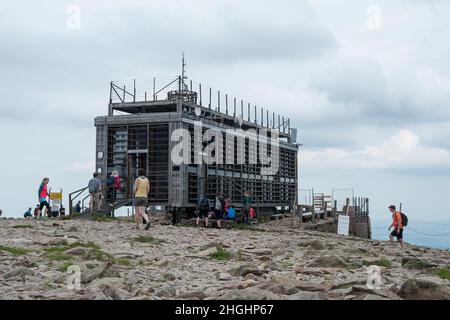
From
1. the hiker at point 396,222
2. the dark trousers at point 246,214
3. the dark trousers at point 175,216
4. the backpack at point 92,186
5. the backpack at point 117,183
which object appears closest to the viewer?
the hiker at point 396,222

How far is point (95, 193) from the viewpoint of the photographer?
25.6m

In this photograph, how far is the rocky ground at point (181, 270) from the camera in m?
8.58

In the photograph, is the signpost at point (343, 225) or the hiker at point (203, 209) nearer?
the hiker at point (203, 209)

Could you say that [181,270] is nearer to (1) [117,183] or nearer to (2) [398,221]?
(2) [398,221]

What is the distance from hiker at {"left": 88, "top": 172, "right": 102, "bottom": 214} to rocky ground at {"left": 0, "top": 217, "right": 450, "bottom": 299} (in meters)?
5.79

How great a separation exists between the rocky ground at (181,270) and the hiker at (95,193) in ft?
19.0

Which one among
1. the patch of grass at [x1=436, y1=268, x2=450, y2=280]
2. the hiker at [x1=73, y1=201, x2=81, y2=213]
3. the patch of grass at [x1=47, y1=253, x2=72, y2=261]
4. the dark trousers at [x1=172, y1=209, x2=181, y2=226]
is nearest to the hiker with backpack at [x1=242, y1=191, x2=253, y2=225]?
the dark trousers at [x1=172, y1=209, x2=181, y2=226]

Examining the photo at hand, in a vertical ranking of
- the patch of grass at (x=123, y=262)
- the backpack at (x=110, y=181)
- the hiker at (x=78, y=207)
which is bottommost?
the patch of grass at (x=123, y=262)

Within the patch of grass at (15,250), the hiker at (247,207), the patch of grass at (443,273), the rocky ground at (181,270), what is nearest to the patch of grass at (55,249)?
the rocky ground at (181,270)

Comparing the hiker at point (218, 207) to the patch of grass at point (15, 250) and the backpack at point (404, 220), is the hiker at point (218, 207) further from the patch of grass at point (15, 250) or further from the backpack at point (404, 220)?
the patch of grass at point (15, 250)

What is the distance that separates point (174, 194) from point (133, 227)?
744 cm

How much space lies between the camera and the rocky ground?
858 cm
